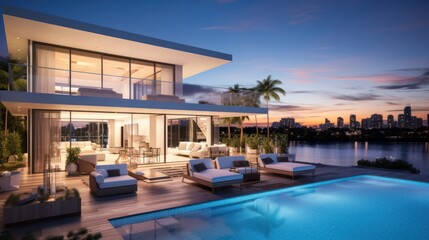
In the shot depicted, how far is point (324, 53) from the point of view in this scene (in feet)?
58.9

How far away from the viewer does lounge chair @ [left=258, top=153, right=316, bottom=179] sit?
1035 centimetres

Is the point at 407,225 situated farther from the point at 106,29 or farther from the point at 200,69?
the point at 200,69

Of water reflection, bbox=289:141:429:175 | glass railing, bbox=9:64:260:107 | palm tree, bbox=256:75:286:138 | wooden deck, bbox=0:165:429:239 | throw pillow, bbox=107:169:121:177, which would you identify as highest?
palm tree, bbox=256:75:286:138

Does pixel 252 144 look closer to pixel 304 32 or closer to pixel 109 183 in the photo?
pixel 304 32

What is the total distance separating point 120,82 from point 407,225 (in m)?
11.9

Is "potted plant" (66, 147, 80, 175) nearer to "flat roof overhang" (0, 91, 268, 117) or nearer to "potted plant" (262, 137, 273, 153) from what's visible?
"flat roof overhang" (0, 91, 268, 117)

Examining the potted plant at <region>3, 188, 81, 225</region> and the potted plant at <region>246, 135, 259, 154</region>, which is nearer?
the potted plant at <region>3, 188, 81, 225</region>

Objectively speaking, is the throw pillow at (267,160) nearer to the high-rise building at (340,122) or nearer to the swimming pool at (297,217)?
the swimming pool at (297,217)

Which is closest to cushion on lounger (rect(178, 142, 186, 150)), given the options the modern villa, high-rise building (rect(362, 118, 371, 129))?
the modern villa

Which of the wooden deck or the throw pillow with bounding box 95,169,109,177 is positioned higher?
the throw pillow with bounding box 95,169,109,177

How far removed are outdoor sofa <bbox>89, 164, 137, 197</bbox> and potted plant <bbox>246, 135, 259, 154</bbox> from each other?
11790 mm

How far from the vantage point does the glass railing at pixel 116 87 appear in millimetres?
10434

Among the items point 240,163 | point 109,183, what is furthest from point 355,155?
point 109,183

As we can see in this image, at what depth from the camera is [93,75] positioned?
13.0 meters
